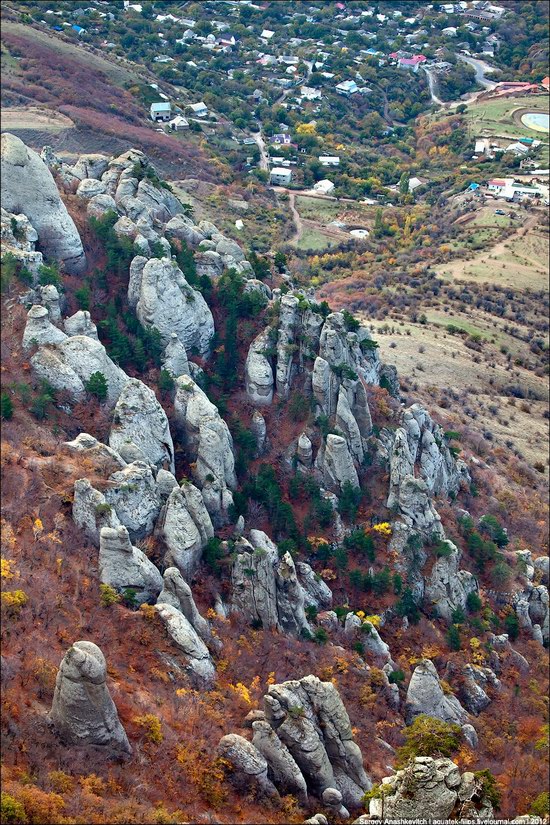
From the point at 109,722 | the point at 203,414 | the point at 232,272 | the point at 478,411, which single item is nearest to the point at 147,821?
the point at 109,722

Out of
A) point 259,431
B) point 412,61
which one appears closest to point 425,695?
point 259,431

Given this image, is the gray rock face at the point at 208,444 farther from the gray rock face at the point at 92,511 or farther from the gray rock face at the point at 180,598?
the gray rock face at the point at 92,511

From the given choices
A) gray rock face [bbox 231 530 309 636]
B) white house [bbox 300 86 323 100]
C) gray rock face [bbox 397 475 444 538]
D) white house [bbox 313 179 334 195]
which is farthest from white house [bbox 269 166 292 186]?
gray rock face [bbox 231 530 309 636]

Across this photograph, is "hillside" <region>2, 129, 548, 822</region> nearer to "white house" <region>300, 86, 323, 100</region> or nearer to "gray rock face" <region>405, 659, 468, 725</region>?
"gray rock face" <region>405, 659, 468, 725</region>

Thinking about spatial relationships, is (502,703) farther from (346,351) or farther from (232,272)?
(232,272)

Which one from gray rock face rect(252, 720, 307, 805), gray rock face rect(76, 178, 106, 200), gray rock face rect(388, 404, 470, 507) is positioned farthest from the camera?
gray rock face rect(76, 178, 106, 200)

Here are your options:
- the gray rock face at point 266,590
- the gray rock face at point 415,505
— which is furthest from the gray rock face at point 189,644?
the gray rock face at point 415,505

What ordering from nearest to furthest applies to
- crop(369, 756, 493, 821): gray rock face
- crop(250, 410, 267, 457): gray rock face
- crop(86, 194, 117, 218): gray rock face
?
1. crop(369, 756, 493, 821): gray rock face
2. crop(250, 410, 267, 457): gray rock face
3. crop(86, 194, 117, 218): gray rock face
